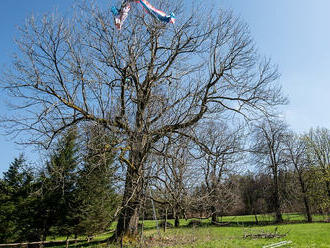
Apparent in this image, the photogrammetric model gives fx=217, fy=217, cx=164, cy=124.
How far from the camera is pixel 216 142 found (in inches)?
370

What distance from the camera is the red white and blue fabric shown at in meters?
7.88

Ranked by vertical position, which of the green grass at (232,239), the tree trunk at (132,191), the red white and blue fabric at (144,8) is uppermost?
the red white and blue fabric at (144,8)

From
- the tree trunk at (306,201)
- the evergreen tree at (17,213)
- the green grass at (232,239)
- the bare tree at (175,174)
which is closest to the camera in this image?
the bare tree at (175,174)

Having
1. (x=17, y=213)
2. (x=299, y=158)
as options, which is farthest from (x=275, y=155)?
(x=17, y=213)

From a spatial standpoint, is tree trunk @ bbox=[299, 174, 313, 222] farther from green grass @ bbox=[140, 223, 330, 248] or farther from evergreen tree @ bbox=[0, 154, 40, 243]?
evergreen tree @ bbox=[0, 154, 40, 243]

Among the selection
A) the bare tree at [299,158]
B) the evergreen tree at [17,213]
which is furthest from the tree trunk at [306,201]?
the evergreen tree at [17,213]

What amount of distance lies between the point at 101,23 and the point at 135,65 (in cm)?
203

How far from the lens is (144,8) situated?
812 centimetres

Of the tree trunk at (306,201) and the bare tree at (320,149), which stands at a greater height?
the bare tree at (320,149)

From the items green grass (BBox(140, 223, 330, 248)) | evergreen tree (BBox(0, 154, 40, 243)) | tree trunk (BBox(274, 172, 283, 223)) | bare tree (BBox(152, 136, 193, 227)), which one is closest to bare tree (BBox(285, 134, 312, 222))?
tree trunk (BBox(274, 172, 283, 223))

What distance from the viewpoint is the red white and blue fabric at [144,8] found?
7.88 meters

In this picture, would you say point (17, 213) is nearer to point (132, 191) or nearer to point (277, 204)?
point (132, 191)

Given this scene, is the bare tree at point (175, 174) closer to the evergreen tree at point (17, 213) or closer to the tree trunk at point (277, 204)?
the evergreen tree at point (17, 213)

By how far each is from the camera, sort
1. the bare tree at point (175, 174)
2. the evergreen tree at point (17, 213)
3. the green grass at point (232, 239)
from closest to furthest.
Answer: the bare tree at point (175, 174)
the green grass at point (232, 239)
the evergreen tree at point (17, 213)
